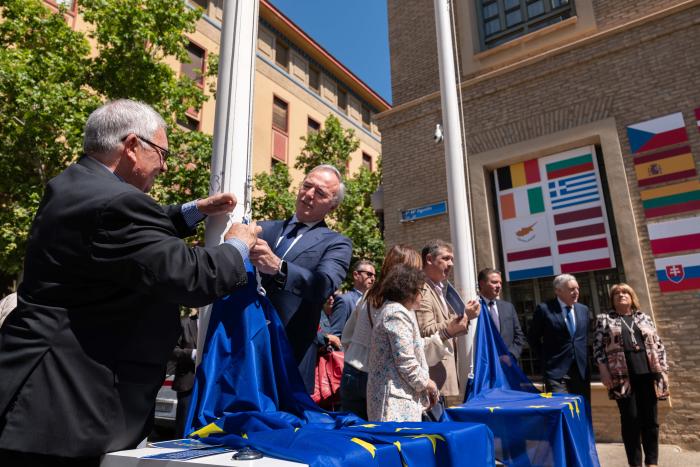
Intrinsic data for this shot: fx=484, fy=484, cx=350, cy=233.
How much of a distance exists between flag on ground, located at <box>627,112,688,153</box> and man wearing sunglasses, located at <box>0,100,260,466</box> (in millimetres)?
8292

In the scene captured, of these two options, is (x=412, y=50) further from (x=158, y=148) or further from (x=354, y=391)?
(x=158, y=148)

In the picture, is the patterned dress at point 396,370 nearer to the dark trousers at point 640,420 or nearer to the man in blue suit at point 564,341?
the man in blue suit at point 564,341

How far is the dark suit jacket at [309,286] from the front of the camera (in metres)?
2.29

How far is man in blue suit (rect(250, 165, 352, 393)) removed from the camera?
2.13 meters

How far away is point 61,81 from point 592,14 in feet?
33.4

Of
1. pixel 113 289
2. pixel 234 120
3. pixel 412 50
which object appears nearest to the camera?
pixel 113 289

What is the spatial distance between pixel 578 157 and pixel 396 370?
23.9 feet

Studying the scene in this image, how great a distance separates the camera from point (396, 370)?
289cm

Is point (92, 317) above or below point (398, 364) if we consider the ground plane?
above

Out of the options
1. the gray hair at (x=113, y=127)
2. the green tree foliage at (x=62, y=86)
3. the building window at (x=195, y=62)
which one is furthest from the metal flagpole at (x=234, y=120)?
the building window at (x=195, y=62)

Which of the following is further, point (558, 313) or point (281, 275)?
point (558, 313)

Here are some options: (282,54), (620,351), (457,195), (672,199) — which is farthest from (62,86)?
(282,54)

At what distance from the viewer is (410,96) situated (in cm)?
1121

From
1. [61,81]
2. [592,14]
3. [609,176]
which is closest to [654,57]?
[592,14]
